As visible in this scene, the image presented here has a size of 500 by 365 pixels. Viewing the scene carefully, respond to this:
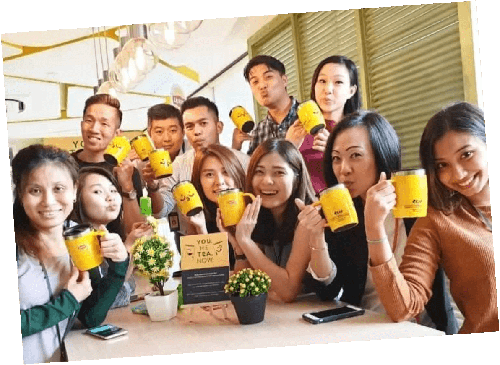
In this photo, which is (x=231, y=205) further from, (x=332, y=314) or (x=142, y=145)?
(x=332, y=314)

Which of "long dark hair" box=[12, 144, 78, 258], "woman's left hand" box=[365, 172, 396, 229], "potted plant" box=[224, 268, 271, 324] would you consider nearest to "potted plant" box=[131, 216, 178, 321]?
"potted plant" box=[224, 268, 271, 324]

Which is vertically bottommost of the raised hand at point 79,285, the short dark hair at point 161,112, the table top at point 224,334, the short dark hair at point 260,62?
the table top at point 224,334

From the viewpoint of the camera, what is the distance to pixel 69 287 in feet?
6.91

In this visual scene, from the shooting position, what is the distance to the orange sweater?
7.00 ft

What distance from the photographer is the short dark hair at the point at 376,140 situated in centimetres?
220

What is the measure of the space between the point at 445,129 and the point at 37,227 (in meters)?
1.50

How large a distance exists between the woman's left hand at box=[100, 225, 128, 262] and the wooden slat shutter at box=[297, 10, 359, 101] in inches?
34.3

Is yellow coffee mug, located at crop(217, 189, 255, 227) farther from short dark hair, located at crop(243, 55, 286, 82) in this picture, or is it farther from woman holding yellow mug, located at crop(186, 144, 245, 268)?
short dark hair, located at crop(243, 55, 286, 82)

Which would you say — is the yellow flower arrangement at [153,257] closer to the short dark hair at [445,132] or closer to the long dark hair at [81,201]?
the long dark hair at [81,201]

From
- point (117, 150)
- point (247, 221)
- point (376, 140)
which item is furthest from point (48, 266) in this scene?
point (376, 140)

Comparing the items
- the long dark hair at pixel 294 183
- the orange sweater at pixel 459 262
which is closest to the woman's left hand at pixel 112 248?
the long dark hair at pixel 294 183

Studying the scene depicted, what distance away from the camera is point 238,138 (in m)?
2.25

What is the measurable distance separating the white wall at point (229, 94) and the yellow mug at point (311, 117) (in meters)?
0.18

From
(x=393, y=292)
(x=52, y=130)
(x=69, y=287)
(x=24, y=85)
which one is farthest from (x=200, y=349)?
→ (x=24, y=85)
